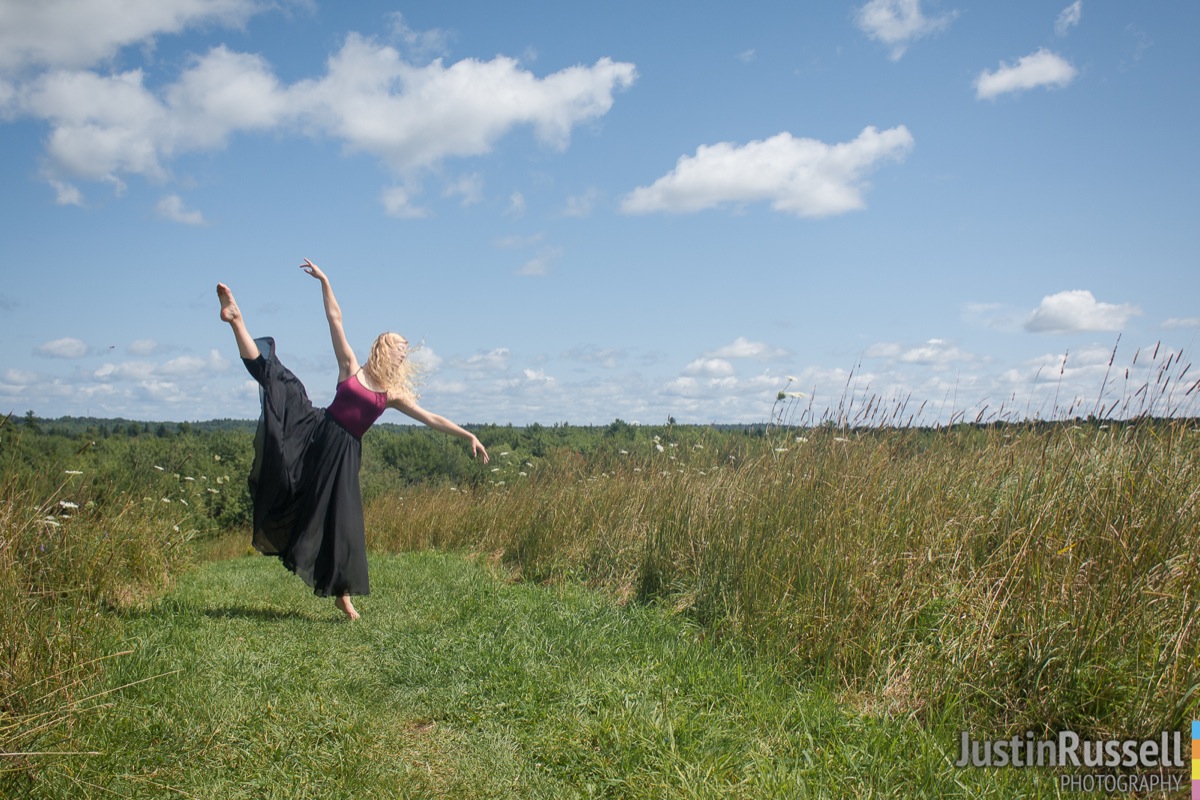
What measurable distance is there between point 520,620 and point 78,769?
111 inches

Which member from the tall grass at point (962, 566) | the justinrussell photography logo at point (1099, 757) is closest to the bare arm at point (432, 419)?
the tall grass at point (962, 566)

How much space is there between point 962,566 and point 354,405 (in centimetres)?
455

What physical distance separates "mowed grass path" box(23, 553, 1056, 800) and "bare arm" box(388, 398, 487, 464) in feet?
5.29

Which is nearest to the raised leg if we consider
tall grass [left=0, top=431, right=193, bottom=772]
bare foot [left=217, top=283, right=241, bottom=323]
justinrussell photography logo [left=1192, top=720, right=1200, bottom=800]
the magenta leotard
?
bare foot [left=217, top=283, right=241, bottom=323]

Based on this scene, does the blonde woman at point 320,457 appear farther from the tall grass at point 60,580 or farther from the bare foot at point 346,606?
the tall grass at point 60,580

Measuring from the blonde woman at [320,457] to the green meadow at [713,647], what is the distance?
445 millimetres

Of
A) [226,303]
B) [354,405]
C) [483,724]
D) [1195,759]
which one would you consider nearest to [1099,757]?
[1195,759]

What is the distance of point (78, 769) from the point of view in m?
3.14

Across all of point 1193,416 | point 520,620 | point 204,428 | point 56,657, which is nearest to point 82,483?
point 56,657

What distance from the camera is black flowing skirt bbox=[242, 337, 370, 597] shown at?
6062mm

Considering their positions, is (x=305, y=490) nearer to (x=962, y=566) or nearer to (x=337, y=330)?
(x=337, y=330)

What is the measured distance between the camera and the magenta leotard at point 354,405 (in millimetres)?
6410

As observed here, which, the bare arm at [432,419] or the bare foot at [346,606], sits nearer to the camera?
the bare foot at [346,606]

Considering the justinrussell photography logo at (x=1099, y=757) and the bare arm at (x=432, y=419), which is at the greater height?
the bare arm at (x=432, y=419)
